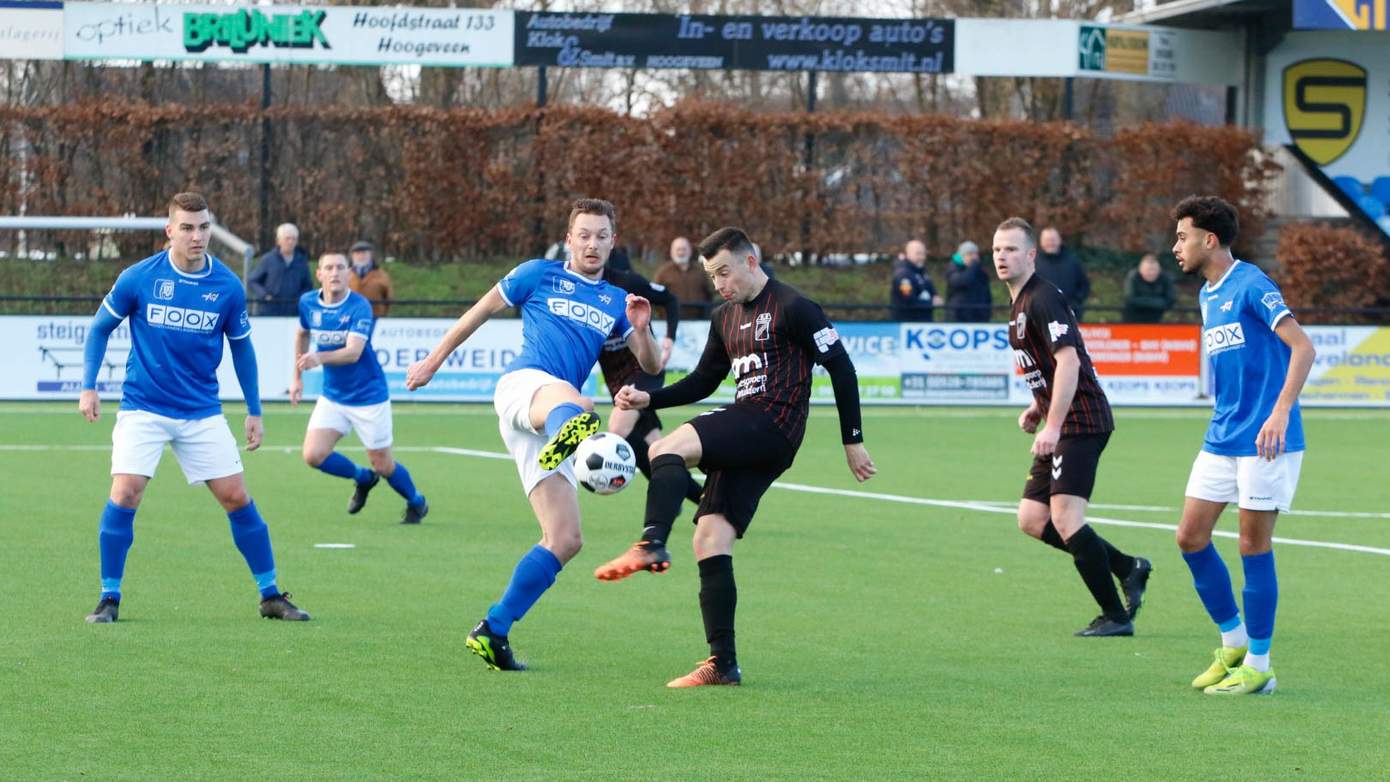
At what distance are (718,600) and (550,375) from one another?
4.05 ft

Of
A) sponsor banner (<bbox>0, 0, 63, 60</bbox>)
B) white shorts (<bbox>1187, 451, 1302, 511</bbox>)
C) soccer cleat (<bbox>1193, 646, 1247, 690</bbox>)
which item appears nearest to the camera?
white shorts (<bbox>1187, 451, 1302, 511</bbox>)

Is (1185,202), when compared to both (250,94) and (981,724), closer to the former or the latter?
(981,724)

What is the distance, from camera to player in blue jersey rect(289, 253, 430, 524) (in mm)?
13773

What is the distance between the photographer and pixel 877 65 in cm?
3312

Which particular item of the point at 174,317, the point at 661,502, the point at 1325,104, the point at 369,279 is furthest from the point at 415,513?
the point at 1325,104

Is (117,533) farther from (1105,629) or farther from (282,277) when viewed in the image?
(282,277)

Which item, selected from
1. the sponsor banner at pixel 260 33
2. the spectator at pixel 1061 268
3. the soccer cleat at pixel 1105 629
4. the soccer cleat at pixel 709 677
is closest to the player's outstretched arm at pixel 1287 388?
the soccer cleat at pixel 1105 629

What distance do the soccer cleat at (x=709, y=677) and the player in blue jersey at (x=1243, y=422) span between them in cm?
190

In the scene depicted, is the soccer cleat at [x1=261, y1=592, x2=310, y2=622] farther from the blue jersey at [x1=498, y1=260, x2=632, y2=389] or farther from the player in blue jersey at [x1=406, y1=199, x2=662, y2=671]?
the blue jersey at [x1=498, y1=260, x2=632, y2=389]

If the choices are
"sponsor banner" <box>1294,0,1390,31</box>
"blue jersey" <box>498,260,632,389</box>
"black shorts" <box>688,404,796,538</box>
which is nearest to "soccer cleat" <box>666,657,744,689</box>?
"black shorts" <box>688,404,796,538</box>

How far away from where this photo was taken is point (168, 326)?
29.9 feet

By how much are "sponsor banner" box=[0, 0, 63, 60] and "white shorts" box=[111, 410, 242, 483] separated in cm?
2391

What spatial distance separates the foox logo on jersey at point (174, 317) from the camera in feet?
29.9

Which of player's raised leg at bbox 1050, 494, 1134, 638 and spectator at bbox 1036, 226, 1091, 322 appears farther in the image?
spectator at bbox 1036, 226, 1091, 322
